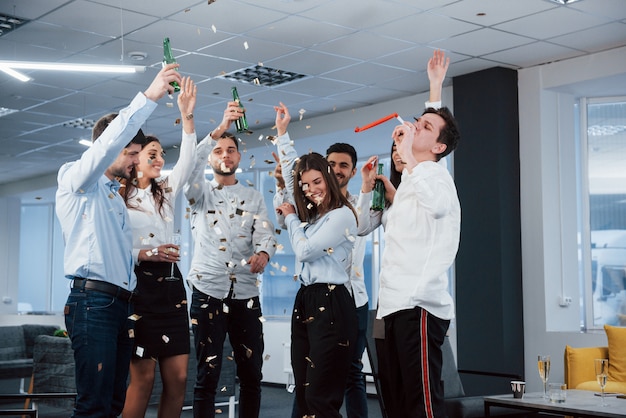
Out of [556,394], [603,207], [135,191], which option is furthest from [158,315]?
[603,207]

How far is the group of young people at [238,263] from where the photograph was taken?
287 cm

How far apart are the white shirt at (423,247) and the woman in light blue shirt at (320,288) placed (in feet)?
1.76

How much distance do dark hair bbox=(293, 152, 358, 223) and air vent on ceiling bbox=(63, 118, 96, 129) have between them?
6.61 metres

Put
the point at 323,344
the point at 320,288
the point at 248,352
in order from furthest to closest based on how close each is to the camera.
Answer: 1. the point at 248,352
2. the point at 320,288
3. the point at 323,344

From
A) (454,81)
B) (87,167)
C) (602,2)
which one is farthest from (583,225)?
(87,167)

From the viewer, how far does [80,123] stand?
32.9ft

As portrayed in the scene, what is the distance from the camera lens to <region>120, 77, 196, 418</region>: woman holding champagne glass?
11.3ft

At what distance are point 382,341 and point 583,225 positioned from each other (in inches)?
208

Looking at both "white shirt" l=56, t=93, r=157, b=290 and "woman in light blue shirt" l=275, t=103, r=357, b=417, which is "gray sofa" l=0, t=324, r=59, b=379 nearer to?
"woman in light blue shirt" l=275, t=103, r=357, b=417

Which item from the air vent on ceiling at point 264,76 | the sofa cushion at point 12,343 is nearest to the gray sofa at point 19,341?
the sofa cushion at point 12,343

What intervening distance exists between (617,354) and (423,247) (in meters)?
4.02

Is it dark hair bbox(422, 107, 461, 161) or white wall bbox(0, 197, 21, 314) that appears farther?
white wall bbox(0, 197, 21, 314)

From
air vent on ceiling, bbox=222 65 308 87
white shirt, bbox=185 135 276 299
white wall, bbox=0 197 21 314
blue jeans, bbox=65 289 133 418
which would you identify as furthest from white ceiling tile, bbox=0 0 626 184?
white wall, bbox=0 197 21 314

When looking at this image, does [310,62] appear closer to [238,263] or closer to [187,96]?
[238,263]
